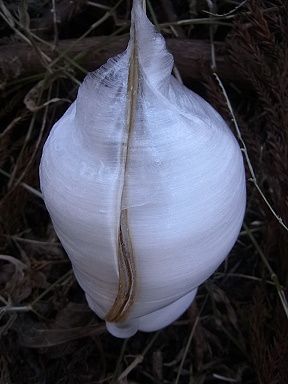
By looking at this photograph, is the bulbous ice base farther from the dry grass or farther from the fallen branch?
the fallen branch

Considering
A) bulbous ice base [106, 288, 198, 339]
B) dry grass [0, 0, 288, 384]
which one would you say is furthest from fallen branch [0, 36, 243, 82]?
bulbous ice base [106, 288, 198, 339]

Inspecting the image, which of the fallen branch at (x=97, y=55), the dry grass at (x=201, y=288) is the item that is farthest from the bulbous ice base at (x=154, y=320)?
the fallen branch at (x=97, y=55)

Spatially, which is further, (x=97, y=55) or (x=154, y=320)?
(x=97, y=55)

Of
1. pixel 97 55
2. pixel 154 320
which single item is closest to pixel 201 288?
A: pixel 154 320

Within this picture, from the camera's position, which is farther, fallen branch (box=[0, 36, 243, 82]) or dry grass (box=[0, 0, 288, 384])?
fallen branch (box=[0, 36, 243, 82])

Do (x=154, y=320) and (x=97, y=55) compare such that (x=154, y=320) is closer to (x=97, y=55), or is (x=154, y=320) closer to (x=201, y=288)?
(x=201, y=288)

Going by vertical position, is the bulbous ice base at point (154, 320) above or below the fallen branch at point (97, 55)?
below

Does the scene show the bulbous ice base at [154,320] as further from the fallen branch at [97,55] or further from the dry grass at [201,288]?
the fallen branch at [97,55]

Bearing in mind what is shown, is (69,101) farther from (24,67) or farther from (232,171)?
(232,171)
